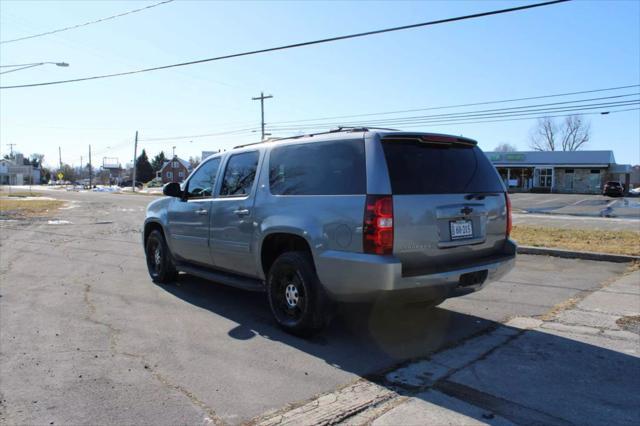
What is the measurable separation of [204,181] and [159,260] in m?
1.73

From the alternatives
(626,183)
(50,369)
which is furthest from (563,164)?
(50,369)

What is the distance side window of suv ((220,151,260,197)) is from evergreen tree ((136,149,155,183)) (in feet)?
385

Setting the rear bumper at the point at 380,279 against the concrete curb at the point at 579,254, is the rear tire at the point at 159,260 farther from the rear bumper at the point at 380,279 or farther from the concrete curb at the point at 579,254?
the concrete curb at the point at 579,254

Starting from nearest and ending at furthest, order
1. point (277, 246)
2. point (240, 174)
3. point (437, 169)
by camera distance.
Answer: point (437, 169)
point (277, 246)
point (240, 174)

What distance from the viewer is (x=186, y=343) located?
485 cm

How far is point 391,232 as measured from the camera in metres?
4.15

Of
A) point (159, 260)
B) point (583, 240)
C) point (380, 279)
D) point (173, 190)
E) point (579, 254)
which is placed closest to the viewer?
point (380, 279)

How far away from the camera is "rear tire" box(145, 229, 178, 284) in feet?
24.2

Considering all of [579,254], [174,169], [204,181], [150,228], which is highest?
[174,169]

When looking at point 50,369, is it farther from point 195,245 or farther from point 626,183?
point 626,183

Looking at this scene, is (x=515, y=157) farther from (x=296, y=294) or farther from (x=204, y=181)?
(x=296, y=294)

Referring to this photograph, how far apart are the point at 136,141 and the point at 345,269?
76.2 m

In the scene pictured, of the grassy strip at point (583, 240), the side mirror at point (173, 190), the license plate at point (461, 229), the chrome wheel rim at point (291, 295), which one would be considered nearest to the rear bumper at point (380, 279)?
the license plate at point (461, 229)

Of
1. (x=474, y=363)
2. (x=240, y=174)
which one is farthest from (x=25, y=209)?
(x=474, y=363)
